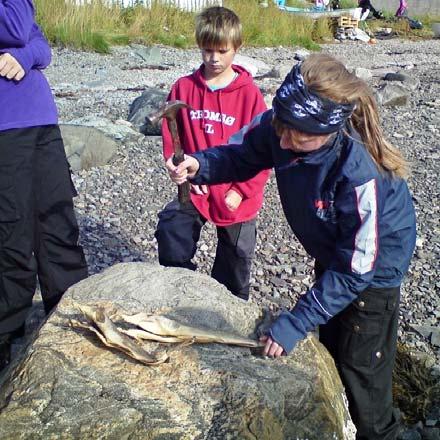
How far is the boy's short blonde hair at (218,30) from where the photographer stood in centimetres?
362

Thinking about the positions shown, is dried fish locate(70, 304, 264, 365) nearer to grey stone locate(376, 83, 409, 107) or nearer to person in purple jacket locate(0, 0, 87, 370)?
person in purple jacket locate(0, 0, 87, 370)

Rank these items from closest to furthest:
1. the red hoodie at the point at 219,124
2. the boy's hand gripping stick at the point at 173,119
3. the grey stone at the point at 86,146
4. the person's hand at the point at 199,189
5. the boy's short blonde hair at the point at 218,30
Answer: the boy's hand gripping stick at the point at 173,119 < the person's hand at the point at 199,189 < the boy's short blonde hair at the point at 218,30 < the red hoodie at the point at 219,124 < the grey stone at the point at 86,146

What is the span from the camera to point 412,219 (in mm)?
2826

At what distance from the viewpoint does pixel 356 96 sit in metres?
2.55

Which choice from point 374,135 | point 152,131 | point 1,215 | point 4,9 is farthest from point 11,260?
point 152,131

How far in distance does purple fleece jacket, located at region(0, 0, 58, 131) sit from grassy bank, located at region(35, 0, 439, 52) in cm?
1238

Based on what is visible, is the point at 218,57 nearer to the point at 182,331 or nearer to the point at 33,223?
the point at 33,223

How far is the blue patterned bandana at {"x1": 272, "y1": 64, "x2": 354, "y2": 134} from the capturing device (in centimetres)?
246

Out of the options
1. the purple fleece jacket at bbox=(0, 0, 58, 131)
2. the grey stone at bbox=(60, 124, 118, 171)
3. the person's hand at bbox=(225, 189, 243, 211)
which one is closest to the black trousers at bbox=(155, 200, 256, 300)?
the person's hand at bbox=(225, 189, 243, 211)

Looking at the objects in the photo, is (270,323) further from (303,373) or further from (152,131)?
(152,131)

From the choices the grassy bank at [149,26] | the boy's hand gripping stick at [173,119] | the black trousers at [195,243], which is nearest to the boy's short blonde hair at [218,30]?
the boy's hand gripping stick at [173,119]

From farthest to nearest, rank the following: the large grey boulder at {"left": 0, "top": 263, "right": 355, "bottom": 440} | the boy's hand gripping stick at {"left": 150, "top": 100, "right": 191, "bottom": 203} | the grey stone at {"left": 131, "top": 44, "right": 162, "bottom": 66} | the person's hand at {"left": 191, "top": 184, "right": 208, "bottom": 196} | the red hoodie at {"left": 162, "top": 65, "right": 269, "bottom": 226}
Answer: the grey stone at {"left": 131, "top": 44, "right": 162, "bottom": 66}
the red hoodie at {"left": 162, "top": 65, "right": 269, "bottom": 226}
the person's hand at {"left": 191, "top": 184, "right": 208, "bottom": 196}
the boy's hand gripping stick at {"left": 150, "top": 100, "right": 191, "bottom": 203}
the large grey boulder at {"left": 0, "top": 263, "right": 355, "bottom": 440}

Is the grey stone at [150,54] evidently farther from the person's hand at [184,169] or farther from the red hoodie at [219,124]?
the person's hand at [184,169]

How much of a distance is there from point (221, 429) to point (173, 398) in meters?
0.19
